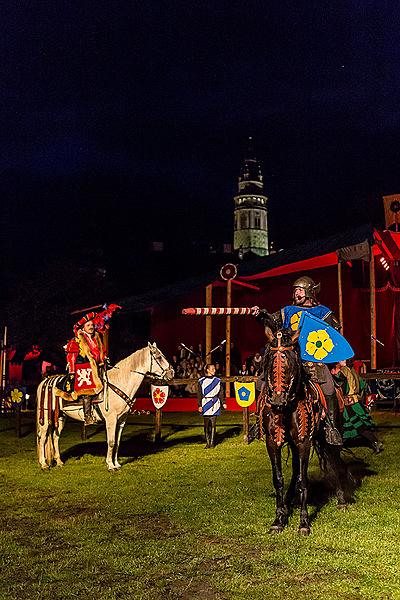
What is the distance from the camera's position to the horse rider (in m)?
7.26

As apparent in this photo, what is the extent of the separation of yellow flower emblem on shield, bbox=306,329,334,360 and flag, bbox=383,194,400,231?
1429cm

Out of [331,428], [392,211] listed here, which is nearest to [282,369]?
[331,428]

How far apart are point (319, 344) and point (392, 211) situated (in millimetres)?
14721

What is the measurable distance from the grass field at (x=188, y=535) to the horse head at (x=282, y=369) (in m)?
1.46

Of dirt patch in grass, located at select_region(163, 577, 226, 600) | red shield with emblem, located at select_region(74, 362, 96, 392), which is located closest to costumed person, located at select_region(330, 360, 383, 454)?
red shield with emblem, located at select_region(74, 362, 96, 392)

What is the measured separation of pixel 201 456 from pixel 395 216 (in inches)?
455

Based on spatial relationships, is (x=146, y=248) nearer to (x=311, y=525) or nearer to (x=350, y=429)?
(x=350, y=429)

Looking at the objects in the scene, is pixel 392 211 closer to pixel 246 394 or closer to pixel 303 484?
pixel 246 394

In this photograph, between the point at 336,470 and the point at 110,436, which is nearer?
the point at 336,470

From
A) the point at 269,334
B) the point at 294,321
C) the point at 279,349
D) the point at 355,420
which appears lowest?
the point at 355,420

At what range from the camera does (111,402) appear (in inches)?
459

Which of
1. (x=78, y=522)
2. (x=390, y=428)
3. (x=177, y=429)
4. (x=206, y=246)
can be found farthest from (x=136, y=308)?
(x=206, y=246)

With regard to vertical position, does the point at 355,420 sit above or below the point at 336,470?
above

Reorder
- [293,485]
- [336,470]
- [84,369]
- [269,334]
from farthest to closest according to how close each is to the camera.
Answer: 1. [84,369]
2. [336,470]
3. [293,485]
4. [269,334]
